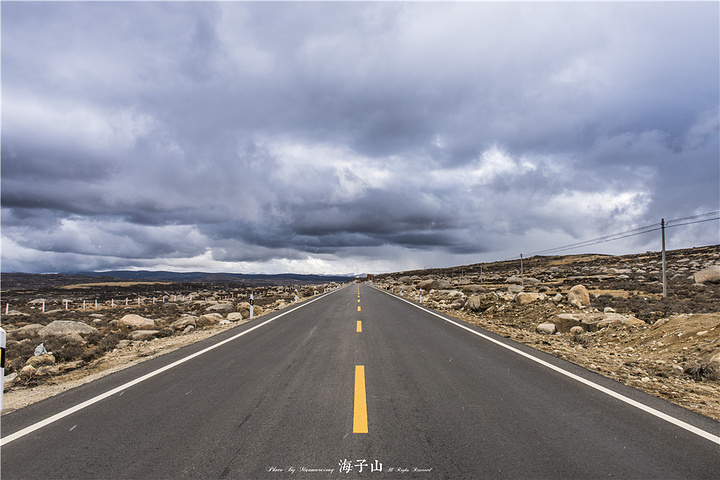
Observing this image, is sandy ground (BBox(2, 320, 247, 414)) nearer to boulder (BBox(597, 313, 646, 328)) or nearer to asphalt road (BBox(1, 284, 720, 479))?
asphalt road (BBox(1, 284, 720, 479))

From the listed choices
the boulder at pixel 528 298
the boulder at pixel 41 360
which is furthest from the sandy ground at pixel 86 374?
the boulder at pixel 528 298

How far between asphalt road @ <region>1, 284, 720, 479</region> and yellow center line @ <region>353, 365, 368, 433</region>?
1.0 inches

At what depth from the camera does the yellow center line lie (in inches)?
157

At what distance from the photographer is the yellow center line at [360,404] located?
3988mm

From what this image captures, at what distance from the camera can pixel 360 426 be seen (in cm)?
400

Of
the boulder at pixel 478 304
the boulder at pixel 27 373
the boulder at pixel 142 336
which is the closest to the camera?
the boulder at pixel 27 373

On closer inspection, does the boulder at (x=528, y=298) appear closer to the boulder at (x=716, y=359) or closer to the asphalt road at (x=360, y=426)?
the boulder at (x=716, y=359)

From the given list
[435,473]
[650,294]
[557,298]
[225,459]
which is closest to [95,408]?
[225,459]

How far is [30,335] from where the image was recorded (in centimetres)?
1359

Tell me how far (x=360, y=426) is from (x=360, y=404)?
0.72 metres

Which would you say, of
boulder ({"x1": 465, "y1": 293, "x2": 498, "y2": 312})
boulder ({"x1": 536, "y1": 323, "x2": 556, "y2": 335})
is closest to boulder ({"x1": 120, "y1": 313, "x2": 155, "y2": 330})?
boulder ({"x1": 465, "y1": 293, "x2": 498, "y2": 312})

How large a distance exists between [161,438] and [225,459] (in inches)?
40.1

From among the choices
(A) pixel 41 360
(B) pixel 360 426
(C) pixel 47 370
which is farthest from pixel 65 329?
(B) pixel 360 426

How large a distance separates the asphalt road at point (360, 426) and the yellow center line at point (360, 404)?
0.02 m
